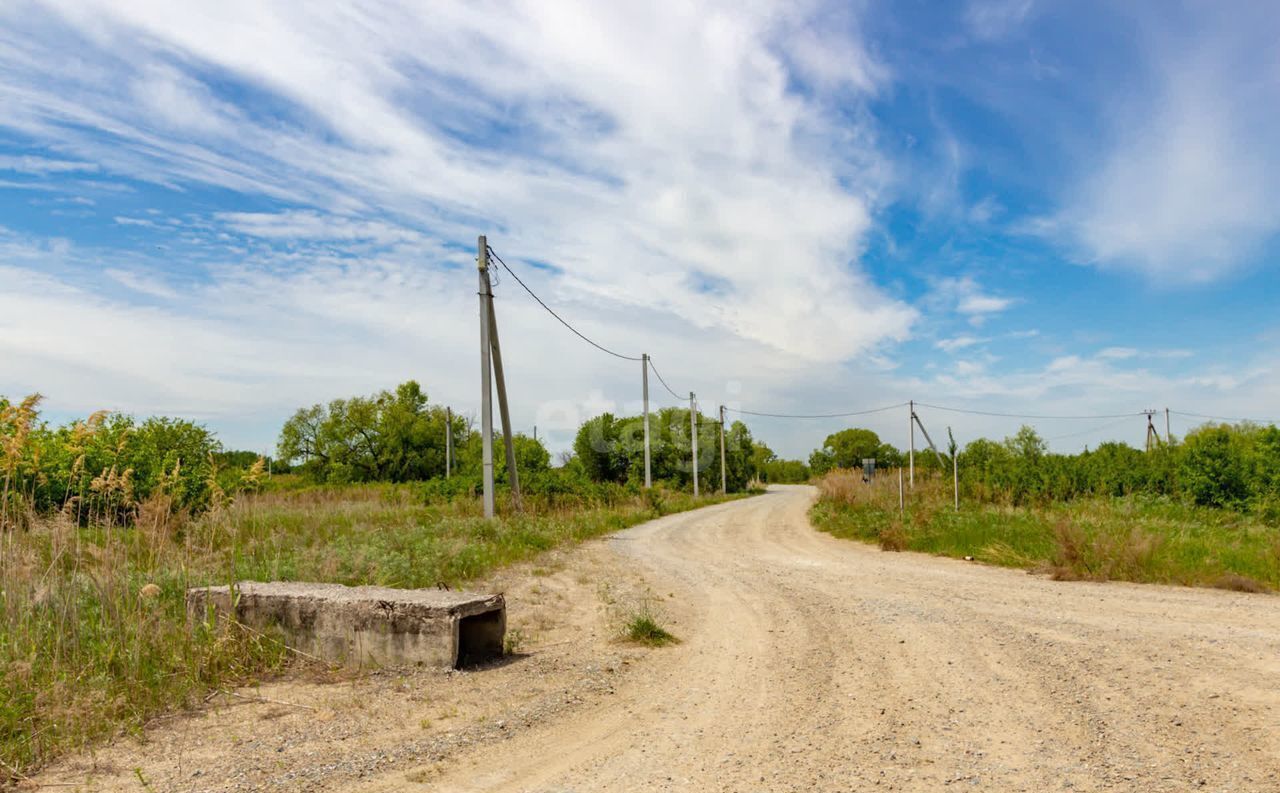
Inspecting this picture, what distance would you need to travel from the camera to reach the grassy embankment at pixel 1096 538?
9992mm

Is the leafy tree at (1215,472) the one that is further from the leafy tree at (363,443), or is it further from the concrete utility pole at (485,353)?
the leafy tree at (363,443)

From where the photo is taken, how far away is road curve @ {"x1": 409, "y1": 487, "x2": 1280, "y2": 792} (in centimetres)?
388

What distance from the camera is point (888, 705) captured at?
498 centimetres

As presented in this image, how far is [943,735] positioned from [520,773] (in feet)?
8.19

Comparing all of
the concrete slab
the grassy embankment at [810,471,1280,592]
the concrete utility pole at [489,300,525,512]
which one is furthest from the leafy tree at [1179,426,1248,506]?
the concrete slab

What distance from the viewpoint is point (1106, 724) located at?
4500 mm

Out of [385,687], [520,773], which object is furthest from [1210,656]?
[385,687]

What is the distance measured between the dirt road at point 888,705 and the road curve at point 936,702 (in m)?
0.02

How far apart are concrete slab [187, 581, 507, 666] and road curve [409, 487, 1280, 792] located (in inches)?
57.5

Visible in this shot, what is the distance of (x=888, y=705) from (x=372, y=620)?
4061mm

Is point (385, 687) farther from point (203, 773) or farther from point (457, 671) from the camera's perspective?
point (203, 773)

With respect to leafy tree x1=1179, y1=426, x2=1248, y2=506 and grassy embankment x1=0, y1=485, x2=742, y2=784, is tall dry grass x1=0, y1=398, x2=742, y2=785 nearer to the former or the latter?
grassy embankment x1=0, y1=485, x2=742, y2=784

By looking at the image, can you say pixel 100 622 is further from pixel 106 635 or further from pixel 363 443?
pixel 363 443

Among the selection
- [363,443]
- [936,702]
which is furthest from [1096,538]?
[363,443]
